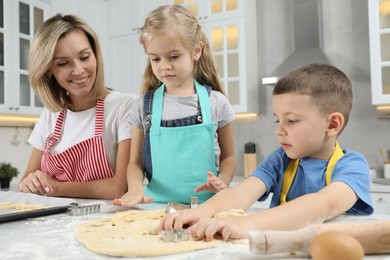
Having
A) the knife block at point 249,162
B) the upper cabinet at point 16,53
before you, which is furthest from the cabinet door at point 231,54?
the upper cabinet at point 16,53

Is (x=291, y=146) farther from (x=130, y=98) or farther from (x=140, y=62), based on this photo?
(x=140, y=62)

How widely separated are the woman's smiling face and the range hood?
1.54 m

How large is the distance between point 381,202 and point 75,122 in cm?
162

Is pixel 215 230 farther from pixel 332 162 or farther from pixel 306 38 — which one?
pixel 306 38

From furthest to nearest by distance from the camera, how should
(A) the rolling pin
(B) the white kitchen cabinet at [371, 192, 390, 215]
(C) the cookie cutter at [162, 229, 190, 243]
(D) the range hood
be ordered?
1. (D) the range hood
2. (B) the white kitchen cabinet at [371, 192, 390, 215]
3. (C) the cookie cutter at [162, 229, 190, 243]
4. (A) the rolling pin

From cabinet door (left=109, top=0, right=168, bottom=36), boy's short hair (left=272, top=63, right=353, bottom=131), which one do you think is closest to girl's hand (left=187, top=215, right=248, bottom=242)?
boy's short hair (left=272, top=63, right=353, bottom=131)

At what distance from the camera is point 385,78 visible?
2.23m

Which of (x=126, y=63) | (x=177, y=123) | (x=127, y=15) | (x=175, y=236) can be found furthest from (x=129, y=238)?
(x=127, y=15)

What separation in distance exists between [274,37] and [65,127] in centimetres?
195

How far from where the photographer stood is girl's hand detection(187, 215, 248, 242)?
0.56m

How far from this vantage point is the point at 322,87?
→ 850 mm

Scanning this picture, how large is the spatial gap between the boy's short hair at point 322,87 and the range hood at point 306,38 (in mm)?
1700

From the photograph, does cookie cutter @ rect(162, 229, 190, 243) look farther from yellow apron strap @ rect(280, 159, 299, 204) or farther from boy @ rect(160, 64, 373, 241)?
yellow apron strap @ rect(280, 159, 299, 204)

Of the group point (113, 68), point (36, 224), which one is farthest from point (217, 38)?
point (36, 224)
